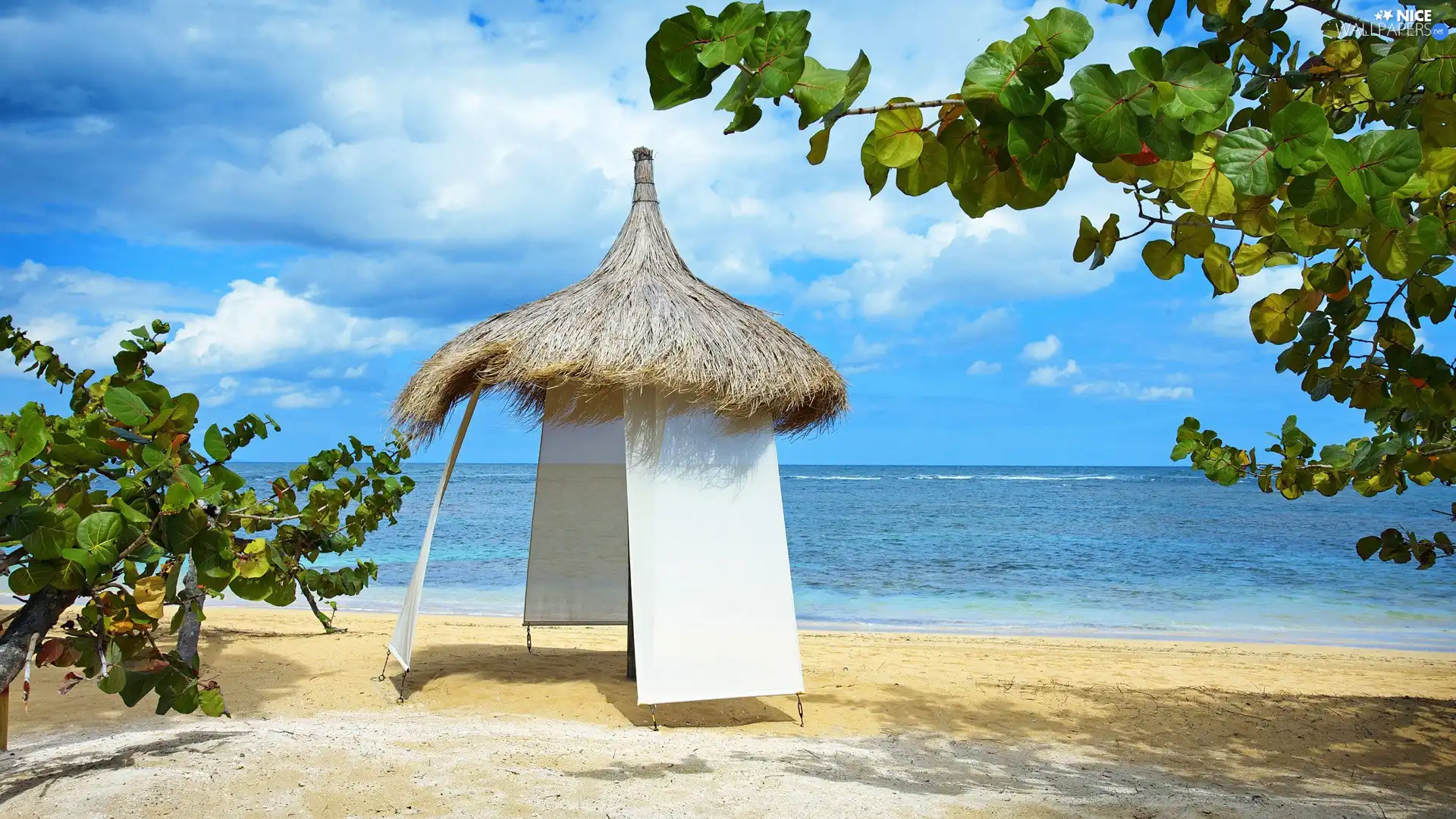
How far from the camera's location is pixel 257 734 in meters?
4.12

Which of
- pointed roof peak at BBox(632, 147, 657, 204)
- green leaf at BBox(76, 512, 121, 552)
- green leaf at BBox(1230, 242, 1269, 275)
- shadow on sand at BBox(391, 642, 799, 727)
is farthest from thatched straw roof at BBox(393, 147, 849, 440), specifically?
green leaf at BBox(76, 512, 121, 552)

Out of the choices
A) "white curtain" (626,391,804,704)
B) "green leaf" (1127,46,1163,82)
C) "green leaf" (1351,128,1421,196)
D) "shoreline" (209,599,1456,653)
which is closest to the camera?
"green leaf" (1127,46,1163,82)

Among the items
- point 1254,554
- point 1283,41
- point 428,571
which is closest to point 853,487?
point 1254,554

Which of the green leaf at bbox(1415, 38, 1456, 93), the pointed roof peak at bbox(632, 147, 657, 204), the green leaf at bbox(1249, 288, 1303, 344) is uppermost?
the pointed roof peak at bbox(632, 147, 657, 204)

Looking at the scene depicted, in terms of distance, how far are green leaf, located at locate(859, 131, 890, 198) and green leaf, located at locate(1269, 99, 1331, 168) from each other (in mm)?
548

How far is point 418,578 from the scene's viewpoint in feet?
16.9

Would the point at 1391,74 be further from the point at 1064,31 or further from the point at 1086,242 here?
the point at 1064,31

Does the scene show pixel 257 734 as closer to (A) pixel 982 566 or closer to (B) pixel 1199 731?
(B) pixel 1199 731

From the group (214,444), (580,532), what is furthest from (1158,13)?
(580,532)

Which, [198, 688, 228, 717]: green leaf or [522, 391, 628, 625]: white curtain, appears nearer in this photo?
[198, 688, 228, 717]: green leaf

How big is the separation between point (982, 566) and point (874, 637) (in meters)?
7.67

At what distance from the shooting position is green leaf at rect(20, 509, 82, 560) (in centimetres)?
179

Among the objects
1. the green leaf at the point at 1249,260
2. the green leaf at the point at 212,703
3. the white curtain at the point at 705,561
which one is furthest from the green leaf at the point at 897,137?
the white curtain at the point at 705,561

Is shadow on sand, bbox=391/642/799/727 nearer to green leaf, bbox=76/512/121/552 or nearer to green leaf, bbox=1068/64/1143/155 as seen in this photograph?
green leaf, bbox=76/512/121/552
